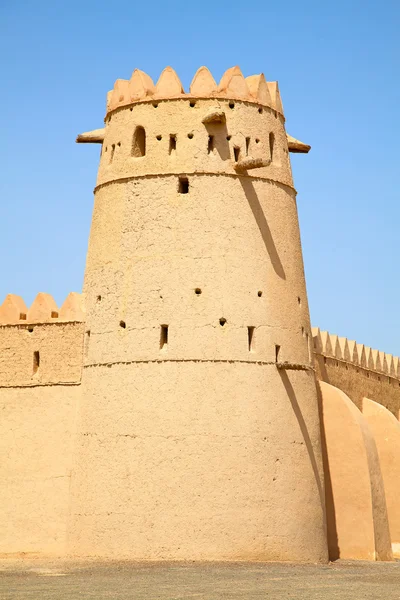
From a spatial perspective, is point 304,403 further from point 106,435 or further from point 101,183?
point 101,183

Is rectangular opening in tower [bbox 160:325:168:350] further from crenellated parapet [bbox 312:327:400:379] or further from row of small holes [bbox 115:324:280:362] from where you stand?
crenellated parapet [bbox 312:327:400:379]

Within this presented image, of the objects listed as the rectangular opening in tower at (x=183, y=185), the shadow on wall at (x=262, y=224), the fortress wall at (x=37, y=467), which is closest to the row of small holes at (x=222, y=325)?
the shadow on wall at (x=262, y=224)

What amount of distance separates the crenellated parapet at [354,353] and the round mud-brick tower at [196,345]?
12.6 feet

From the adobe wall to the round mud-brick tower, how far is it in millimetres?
458

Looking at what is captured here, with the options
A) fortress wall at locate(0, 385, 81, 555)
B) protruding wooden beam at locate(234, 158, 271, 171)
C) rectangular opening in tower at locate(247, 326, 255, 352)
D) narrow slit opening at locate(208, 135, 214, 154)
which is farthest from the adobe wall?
protruding wooden beam at locate(234, 158, 271, 171)

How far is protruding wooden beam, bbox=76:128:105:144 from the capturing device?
21.8 m

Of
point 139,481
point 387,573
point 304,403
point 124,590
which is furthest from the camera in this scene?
point 304,403

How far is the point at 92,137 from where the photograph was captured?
21.9m

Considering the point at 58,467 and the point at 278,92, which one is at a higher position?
the point at 278,92

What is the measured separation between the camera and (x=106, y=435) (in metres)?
19.5

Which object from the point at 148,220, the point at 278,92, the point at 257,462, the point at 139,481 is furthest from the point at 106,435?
the point at 278,92

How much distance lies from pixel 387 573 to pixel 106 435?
541cm

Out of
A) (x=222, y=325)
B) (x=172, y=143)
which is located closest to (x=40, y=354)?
(x=222, y=325)

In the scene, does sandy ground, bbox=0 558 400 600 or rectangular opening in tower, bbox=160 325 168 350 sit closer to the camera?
sandy ground, bbox=0 558 400 600
